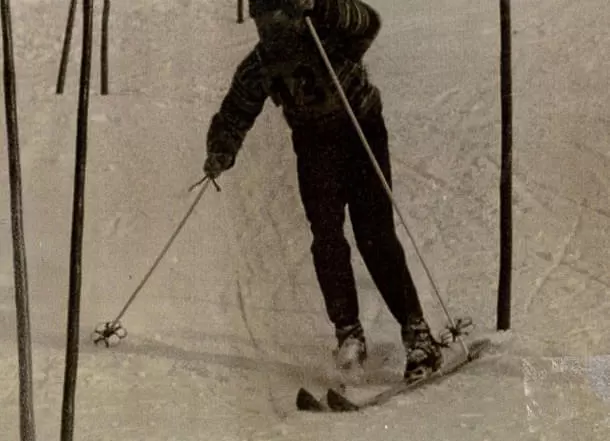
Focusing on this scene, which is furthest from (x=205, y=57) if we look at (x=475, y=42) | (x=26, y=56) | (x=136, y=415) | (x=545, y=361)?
(x=545, y=361)

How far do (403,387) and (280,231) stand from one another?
0.81ft

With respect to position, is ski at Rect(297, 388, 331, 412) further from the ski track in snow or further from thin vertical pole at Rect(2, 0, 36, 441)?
thin vertical pole at Rect(2, 0, 36, 441)

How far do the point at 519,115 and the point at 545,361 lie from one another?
33 centimetres

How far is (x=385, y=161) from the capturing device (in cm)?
146

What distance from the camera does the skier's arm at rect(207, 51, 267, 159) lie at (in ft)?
4.73

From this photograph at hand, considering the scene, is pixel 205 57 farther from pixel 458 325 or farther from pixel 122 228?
pixel 458 325

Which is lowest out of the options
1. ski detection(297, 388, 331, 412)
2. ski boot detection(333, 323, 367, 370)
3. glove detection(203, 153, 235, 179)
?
ski detection(297, 388, 331, 412)

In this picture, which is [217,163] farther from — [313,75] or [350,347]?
[350,347]

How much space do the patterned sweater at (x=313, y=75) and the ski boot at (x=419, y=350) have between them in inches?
10.8

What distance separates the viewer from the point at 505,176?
1.50 meters

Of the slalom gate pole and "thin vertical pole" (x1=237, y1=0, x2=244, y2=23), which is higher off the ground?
"thin vertical pole" (x1=237, y1=0, x2=244, y2=23)

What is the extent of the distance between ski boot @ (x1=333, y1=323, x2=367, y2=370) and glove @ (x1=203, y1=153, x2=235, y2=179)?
252 mm

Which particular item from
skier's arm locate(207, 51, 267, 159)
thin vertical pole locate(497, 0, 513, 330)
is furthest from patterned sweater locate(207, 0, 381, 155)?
thin vertical pole locate(497, 0, 513, 330)

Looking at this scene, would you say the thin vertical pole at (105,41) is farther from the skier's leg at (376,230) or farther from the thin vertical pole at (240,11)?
the skier's leg at (376,230)
